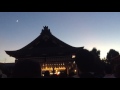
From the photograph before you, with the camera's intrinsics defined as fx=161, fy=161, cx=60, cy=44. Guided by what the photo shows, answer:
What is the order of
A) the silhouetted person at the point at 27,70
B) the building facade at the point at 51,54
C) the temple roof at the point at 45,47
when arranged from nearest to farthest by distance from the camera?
the silhouetted person at the point at 27,70
the building facade at the point at 51,54
the temple roof at the point at 45,47

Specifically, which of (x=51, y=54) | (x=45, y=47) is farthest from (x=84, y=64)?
(x=45, y=47)

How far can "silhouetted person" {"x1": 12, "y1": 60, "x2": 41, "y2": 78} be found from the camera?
0.96 meters

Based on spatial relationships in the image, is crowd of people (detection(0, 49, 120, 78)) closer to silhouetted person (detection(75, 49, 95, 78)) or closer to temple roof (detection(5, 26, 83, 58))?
silhouetted person (detection(75, 49, 95, 78))

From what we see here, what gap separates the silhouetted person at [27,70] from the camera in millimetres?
962

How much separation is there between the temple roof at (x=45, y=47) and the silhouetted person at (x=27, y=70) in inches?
386

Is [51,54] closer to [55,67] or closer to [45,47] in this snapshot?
[55,67]

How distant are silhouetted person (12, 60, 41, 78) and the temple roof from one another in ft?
32.2

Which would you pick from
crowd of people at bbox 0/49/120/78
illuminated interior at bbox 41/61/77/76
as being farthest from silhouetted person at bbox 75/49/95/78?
illuminated interior at bbox 41/61/77/76

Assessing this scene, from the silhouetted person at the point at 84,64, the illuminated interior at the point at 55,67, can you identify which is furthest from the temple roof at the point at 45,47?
the silhouetted person at the point at 84,64

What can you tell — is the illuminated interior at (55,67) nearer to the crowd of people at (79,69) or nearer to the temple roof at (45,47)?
the temple roof at (45,47)

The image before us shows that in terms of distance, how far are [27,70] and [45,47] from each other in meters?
11.3
